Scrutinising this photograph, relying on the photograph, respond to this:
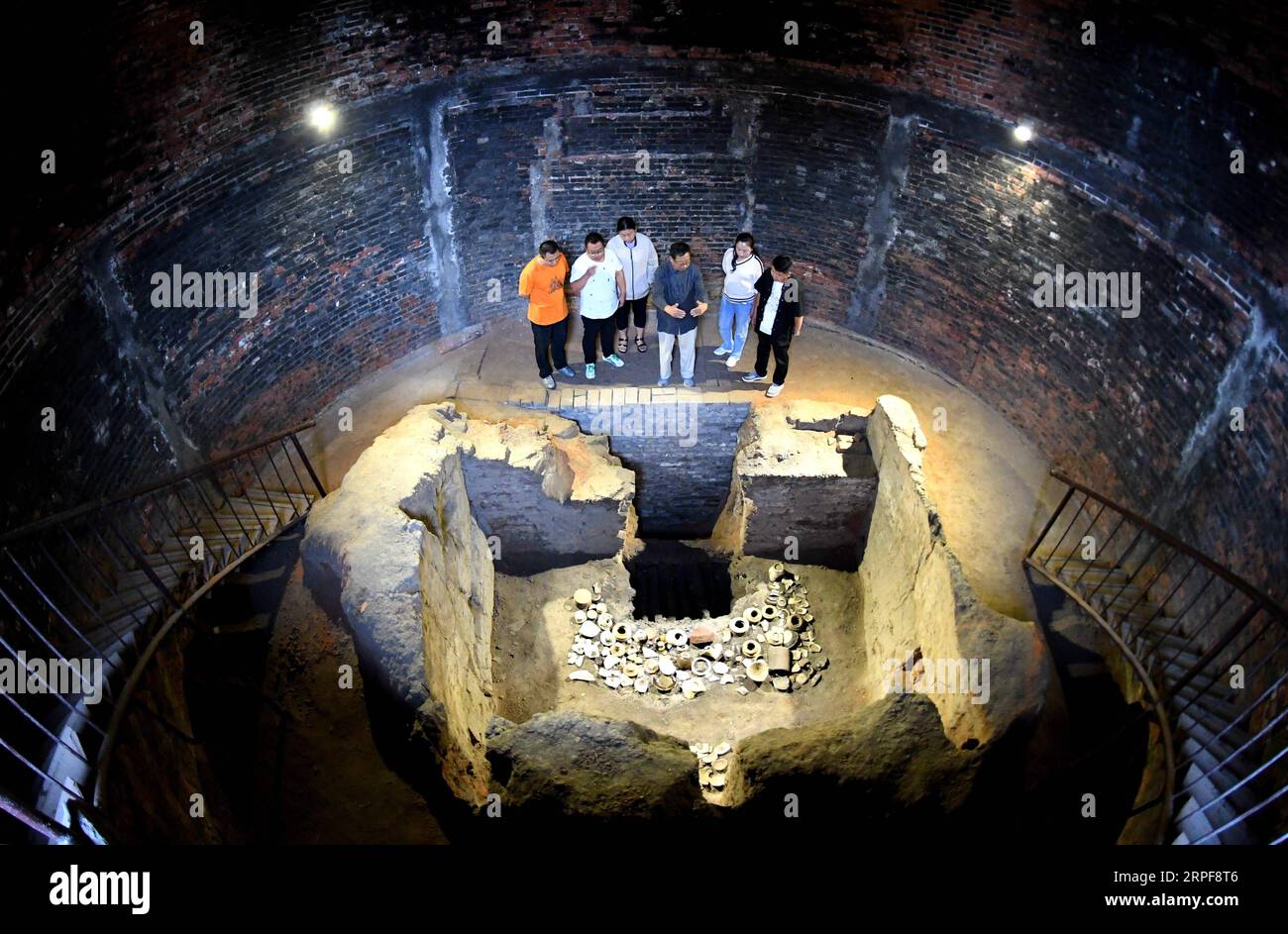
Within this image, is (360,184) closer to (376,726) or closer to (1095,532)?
(376,726)

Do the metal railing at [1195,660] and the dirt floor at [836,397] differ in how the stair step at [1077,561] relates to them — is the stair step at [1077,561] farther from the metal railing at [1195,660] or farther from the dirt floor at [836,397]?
the dirt floor at [836,397]

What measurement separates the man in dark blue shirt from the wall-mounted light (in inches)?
133

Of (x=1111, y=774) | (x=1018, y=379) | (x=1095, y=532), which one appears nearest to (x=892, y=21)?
(x=1018, y=379)

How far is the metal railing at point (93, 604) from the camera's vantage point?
4.82m

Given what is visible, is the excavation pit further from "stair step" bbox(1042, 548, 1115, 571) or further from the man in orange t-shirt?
"stair step" bbox(1042, 548, 1115, 571)

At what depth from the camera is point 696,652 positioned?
27.7ft

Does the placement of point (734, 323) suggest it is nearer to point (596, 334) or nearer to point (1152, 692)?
point (596, 334)

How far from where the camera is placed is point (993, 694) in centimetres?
630

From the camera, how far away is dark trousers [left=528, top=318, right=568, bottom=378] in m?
8.93

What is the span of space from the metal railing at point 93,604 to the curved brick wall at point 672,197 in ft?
1.44

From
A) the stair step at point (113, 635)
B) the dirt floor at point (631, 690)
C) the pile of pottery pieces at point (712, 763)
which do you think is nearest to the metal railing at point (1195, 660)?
the dirt floor at point (631, 690)

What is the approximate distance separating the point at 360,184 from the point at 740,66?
4003 mm

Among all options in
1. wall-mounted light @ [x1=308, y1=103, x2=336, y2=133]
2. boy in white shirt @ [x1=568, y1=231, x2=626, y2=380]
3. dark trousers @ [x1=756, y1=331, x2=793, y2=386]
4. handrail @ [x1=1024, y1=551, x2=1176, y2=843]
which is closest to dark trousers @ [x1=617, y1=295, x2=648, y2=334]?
boy in white shirt @ [x1=568, y1=231, x2=626, y2=380]

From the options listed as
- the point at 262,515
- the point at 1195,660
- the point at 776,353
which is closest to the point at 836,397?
the point at 776,353
